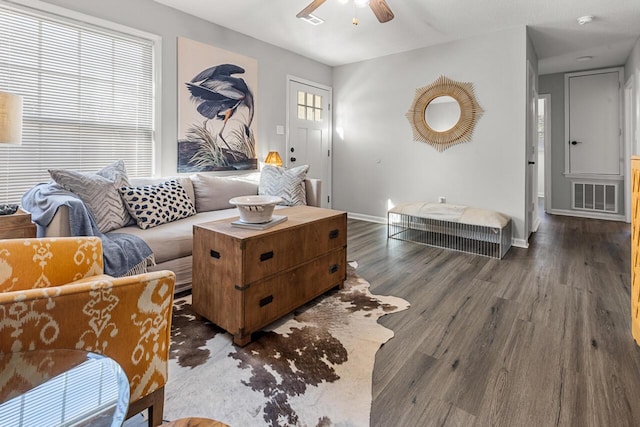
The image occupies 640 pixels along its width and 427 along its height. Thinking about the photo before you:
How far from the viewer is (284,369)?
5.40 feet

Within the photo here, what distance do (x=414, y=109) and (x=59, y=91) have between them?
12.7 ft

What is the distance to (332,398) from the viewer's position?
4.76ft

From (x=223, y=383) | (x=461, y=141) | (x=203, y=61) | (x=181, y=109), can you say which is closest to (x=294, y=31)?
(x=203, y=61)

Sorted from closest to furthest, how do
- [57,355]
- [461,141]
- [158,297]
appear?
[57,355] → [158,297] → [461,141]

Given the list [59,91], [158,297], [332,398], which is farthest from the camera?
[59,91]

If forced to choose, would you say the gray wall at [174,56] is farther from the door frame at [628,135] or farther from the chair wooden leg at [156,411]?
the door frame at [628,135]

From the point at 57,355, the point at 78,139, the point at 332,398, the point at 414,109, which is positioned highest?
the point at 414,109

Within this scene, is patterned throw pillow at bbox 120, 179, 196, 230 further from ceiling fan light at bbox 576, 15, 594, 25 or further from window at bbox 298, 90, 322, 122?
ceiling fan light at bbox 576, 15, 594, 25

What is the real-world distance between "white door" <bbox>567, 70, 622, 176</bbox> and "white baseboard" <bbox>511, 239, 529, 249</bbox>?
2.88 meters

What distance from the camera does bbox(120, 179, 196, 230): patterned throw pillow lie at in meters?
2.58

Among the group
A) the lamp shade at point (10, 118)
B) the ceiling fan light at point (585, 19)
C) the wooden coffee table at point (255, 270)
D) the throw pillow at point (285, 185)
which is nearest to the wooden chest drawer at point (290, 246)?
the wooden coffee table at point (255, 270)

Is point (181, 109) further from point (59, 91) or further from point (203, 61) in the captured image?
point (59, 91)

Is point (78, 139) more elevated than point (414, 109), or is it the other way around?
point (414, 109)

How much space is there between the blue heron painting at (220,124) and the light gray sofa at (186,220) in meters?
0.30
